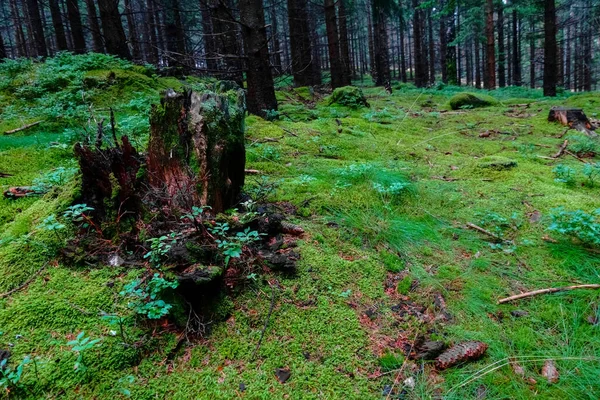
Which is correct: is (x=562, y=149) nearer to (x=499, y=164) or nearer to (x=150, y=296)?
(x=499, y=164)

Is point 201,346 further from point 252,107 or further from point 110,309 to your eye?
point 252,107

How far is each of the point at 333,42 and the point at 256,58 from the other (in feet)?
18.6

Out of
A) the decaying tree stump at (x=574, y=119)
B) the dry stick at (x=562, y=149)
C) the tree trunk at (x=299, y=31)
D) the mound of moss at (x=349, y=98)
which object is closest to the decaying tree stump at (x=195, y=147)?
the dry stick at (x=562, y=149)

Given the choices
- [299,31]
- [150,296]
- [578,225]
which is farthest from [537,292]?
[299,31]

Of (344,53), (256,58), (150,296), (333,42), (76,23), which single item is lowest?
(150,296)

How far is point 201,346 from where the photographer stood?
6.07ft

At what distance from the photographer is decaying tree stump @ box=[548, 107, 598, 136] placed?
6.71 metres

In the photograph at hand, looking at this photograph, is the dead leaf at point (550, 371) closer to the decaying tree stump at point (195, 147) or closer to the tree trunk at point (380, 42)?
the decaying tree stump at point (195, 147)

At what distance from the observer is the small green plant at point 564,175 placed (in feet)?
12.9

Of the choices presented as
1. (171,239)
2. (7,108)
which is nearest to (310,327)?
(171,239)

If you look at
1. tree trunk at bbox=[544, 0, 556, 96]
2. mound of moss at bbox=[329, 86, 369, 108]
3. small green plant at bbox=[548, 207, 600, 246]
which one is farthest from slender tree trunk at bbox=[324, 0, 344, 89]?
small green plant at bbox=[548, 207, 600, 246]

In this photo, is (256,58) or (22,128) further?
(256,58)

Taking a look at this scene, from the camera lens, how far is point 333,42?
10641 mm

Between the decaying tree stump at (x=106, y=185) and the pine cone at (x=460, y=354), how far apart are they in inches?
85.7
